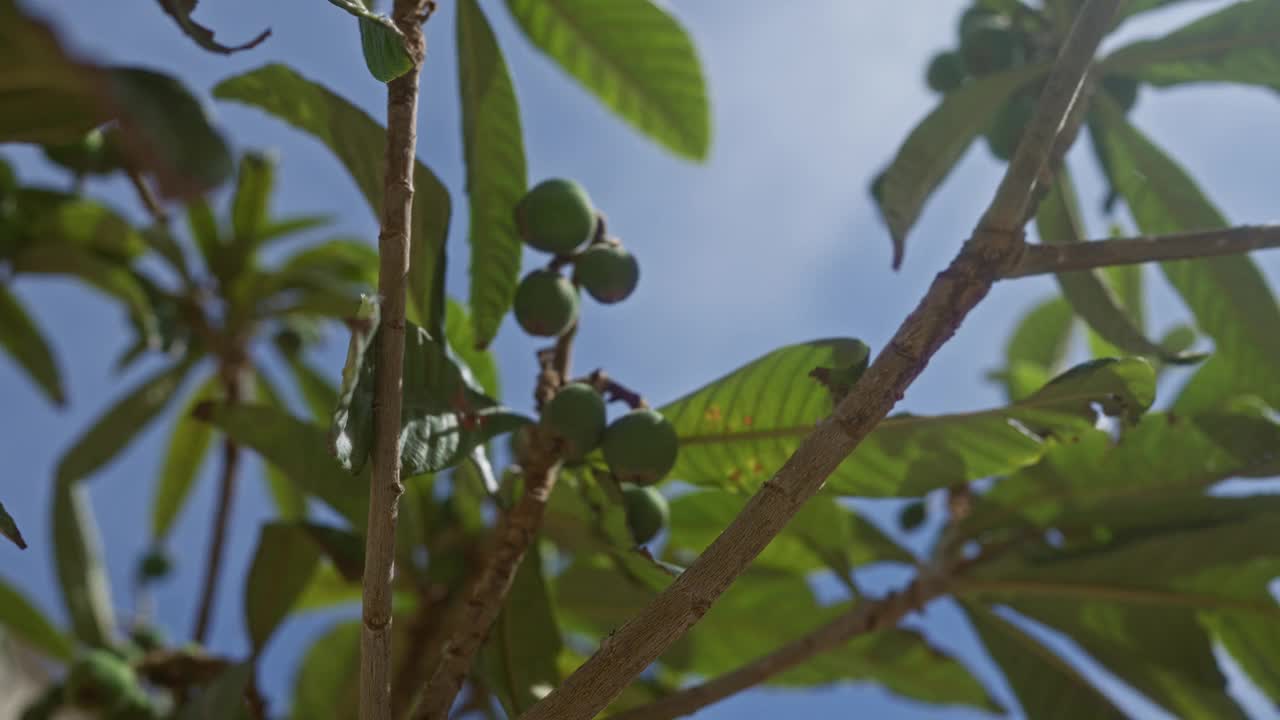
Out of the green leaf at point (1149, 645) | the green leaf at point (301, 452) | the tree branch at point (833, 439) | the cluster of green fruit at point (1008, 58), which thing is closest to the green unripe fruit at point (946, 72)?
the cluster of green fruit at point (1008, 58)

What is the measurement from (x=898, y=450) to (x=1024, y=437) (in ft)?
0.49

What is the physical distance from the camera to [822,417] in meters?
1.44

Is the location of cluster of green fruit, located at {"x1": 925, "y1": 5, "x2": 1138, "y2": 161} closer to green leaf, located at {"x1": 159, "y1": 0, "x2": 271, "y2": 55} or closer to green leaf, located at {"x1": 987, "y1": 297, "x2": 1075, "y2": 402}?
green leaf, located at {"x1": 987, "y1": 297, "x2": 1075, "y2": 402}

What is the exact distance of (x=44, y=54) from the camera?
0.48m

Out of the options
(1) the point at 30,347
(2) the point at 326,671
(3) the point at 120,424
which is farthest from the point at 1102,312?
(1) the point at 30,347

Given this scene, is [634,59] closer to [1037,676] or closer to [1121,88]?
[1121,88]

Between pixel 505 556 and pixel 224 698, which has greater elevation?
pixel 505 556

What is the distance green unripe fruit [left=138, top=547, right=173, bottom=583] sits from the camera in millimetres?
3146

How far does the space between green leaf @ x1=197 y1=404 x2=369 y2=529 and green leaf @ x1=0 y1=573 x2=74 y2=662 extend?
127cm

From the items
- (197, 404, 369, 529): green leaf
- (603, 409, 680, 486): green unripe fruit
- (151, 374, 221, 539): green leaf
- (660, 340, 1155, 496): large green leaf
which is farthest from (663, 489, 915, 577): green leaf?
(151, 374, 221, 539): green leaf

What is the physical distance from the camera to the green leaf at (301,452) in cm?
166

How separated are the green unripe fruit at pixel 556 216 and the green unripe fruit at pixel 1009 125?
0.79 metres

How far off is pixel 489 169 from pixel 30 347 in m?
1.60

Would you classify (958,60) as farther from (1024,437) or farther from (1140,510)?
(1024,437)
